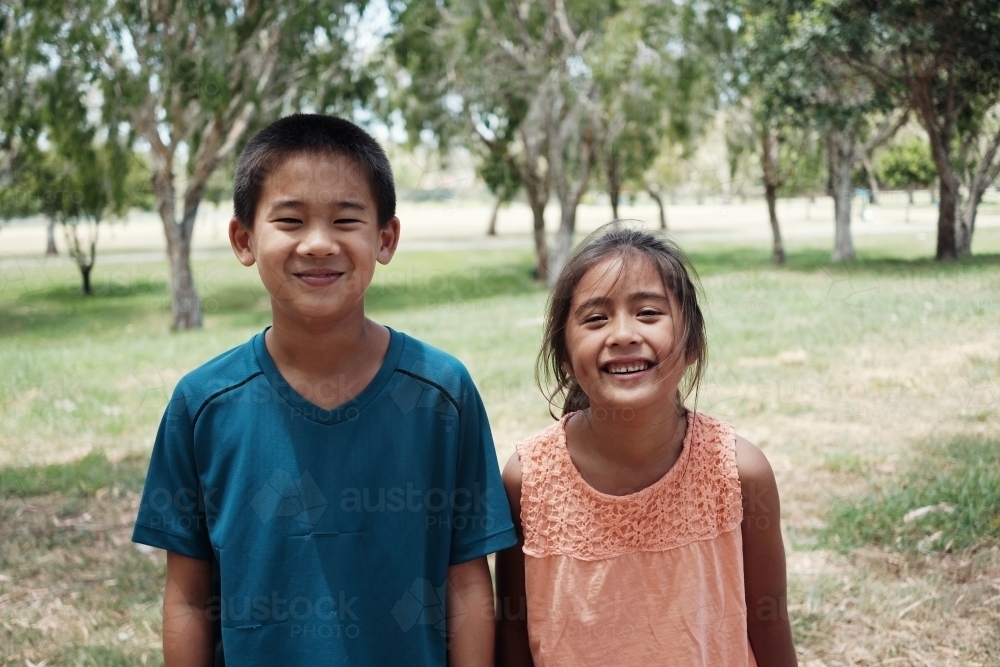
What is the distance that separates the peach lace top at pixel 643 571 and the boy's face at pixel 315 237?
1.76 feet

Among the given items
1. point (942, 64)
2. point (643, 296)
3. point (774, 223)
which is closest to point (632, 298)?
point (643, 296)

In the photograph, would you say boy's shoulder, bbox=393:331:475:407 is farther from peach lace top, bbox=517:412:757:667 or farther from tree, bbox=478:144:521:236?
tree, bbox=478:144:521:236

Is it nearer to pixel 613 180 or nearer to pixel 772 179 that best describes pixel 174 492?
pixel 772 179

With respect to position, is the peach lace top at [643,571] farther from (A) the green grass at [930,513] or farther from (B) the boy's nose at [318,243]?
(A) the green grass at [930,513]

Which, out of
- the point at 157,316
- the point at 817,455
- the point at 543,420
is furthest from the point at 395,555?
the point at 157,316

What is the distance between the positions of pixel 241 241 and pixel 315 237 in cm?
20

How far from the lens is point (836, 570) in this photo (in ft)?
10.8

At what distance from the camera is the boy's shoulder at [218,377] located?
1.60 meters

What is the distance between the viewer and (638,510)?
1745 mm

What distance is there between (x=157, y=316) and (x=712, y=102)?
9.51 m

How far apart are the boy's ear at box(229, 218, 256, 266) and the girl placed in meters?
0.56

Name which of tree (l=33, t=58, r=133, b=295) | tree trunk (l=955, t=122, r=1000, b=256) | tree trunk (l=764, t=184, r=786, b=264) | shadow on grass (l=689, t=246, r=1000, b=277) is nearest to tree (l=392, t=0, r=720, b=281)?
shadow on grass (l=689, t=246, r=1000, b=277)

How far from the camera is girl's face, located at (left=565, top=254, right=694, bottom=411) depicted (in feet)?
5.49

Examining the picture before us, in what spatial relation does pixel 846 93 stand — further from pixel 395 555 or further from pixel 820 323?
pixel 395 555
